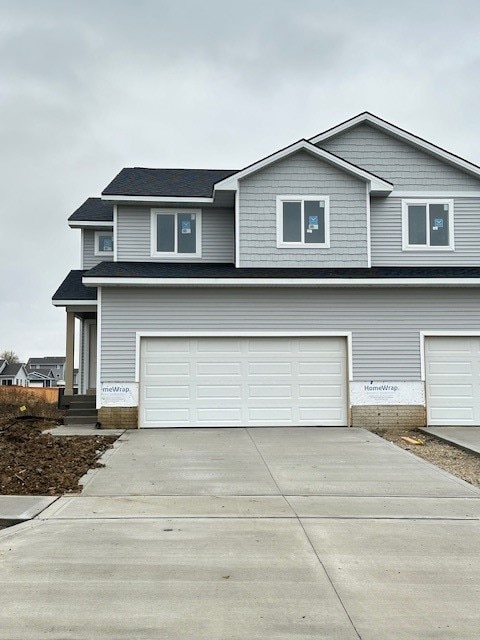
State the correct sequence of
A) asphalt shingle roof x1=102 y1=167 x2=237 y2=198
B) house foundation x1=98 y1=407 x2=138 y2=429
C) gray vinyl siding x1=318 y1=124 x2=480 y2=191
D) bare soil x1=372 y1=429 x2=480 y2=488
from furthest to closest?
gray vinyl siding x1=318 y1=124 x2=480 y2=191 < asphalt shingle roof x1=102 y1=167 x2=237 y2=198 < house foundation x1=98 y1=407 x2=138 y2=429 < bare soil x1=372 y1=429 x2=480 y2=488

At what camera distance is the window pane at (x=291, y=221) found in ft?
50.4

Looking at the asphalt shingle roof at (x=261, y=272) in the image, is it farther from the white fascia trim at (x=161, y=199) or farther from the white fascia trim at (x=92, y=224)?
the white fascia trim at (x=92, y=224)

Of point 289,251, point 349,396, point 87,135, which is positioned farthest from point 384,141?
point 87,135

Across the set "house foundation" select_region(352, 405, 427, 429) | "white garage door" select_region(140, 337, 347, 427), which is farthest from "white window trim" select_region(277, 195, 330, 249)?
"house foundation" select_region(352, 405, 427, 429)

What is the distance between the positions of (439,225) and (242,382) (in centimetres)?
705

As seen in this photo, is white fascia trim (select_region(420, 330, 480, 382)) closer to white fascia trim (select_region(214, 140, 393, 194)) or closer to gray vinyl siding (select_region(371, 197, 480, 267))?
gray vinyl siding (select_region(371, 197, 480, 267))

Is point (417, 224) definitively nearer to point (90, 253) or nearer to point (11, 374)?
point (90, 253)

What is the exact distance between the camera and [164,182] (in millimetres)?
17125

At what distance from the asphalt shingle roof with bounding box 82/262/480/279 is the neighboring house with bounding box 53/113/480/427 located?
5cm

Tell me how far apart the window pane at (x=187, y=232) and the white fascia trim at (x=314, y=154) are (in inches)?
61.3

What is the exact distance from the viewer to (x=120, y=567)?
Result: 16.8ft

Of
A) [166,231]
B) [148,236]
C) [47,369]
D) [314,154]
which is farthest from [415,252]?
[47,369]

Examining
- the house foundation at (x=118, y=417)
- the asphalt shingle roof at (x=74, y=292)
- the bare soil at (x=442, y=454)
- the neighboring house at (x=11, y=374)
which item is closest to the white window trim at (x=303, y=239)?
the bare soil at (x=442, y=454)

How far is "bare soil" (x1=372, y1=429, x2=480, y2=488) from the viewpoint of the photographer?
375 inches
